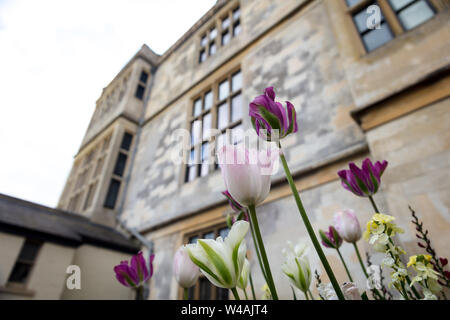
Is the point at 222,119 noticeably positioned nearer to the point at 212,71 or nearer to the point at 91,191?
the point at 212,71

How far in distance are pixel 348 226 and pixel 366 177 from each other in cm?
25

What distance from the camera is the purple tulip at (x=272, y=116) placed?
0.57 meters

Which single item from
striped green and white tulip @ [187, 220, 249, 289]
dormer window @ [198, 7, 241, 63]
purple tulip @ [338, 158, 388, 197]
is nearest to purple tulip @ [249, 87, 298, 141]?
striped green and white tulip @ [187, 220, 249, 289]

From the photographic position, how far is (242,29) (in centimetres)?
516

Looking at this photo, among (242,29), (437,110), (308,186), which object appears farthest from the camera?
(242,29)

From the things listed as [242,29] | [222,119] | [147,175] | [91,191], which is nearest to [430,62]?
[222,119]

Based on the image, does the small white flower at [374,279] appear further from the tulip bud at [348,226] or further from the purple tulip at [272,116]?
the purple tulip at [272,116]

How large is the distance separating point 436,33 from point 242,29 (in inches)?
146

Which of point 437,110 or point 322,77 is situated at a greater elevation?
point 322,77

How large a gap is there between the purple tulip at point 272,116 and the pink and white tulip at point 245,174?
78 mm

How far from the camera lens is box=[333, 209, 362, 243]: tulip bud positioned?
93cm

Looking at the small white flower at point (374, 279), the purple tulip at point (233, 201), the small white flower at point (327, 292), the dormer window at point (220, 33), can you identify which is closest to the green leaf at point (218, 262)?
the purple tulip at point (233, 201)
